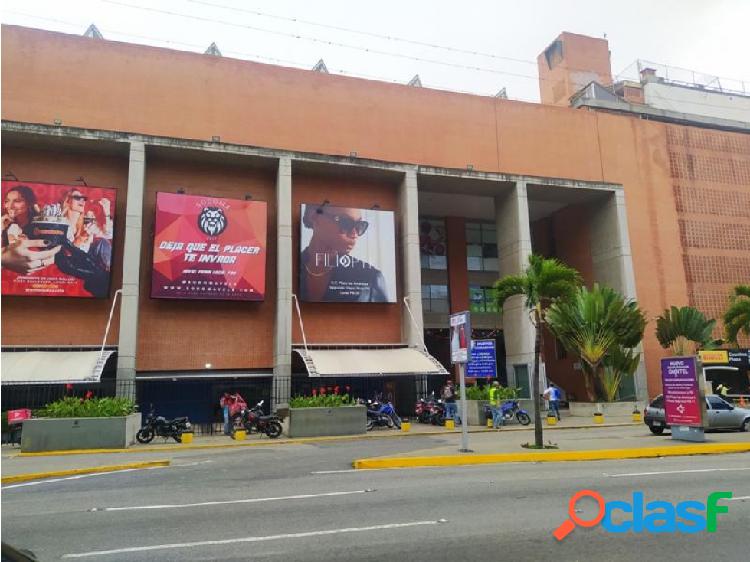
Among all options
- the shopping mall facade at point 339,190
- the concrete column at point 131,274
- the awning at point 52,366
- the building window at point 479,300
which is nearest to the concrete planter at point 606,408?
the shopping mall facade at point 339,190

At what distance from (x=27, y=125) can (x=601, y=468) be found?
2632cm

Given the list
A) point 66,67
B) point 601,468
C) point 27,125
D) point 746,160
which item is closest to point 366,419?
point 601,468

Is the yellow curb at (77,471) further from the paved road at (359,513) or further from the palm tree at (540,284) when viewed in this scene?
the palm tree at (540,284)

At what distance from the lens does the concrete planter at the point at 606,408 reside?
29312 mm

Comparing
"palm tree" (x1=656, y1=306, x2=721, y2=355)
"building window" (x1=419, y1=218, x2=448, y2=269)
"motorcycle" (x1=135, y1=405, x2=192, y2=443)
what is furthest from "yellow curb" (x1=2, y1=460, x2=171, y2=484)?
"palm tree" (x1=656, y1=306, x2=721, y2=355)

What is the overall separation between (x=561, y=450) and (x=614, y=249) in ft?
76.6

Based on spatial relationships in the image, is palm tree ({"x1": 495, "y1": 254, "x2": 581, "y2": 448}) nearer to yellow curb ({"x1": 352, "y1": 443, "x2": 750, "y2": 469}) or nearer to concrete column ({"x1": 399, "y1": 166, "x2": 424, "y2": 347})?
yellow curb ({"x1": 352, "y1": 443, "x2": 750, "y2": 469})

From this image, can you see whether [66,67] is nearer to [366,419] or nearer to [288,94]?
[288,94]

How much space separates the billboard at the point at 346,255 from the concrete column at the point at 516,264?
7.86m

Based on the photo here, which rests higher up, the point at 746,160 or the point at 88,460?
the point at 746,160

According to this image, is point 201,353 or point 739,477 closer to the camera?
point 739,477

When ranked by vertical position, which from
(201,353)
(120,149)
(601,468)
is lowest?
(601,468)

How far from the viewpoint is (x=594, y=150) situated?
36281 mm

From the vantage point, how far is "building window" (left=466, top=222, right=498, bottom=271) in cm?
4194
